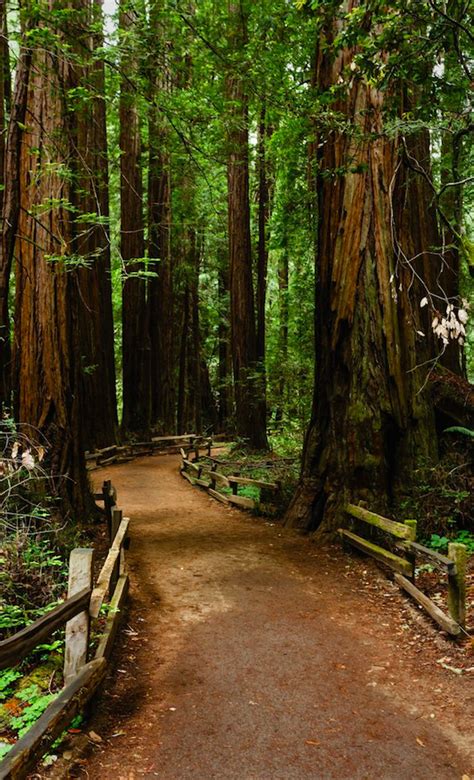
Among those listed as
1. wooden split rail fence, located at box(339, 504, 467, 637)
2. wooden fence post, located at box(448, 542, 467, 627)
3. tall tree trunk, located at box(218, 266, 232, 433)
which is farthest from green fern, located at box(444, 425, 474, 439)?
tall tree trunk, located at box(218, 266, 232, 433)

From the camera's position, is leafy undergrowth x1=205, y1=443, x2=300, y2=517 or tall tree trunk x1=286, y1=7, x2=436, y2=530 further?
leafy undergrowth x1=205, y1=443, x2=300, y2=517

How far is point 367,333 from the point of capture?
927 centimetres

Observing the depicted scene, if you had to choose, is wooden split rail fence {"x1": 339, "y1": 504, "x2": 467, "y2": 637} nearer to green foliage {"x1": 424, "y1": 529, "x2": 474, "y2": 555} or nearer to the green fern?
green foliage {"x1": 424, "y1": 529, "x2": 474, "y2": 555}

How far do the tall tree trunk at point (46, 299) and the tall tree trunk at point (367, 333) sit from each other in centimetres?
407

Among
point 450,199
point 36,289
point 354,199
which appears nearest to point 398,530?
point 354,199

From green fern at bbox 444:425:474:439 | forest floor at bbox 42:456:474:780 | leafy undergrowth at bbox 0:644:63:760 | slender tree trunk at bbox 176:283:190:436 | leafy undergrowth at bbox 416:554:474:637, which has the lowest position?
forest floor at bbox 42:456:474:780

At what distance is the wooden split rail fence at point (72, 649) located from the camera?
3.21 metres

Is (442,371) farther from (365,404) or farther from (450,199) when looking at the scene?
(450,199)

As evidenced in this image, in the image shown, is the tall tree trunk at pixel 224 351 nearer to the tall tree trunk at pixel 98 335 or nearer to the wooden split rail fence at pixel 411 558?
the tall tree trunk at pixel 98 335

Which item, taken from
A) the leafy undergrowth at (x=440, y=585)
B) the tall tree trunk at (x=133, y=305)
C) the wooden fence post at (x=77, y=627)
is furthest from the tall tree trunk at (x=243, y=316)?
the wooden fence post at (x=77, y=627)

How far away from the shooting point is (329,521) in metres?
9.48

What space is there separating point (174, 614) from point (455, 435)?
18.3 feet

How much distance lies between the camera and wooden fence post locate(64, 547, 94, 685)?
4.38 metres

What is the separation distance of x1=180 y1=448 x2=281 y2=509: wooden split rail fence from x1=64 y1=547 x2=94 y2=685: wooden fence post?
7.82 metres
